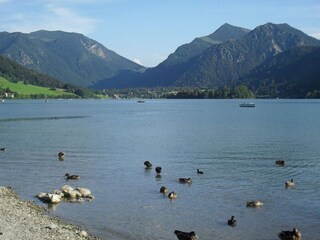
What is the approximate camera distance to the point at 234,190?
4197 cm

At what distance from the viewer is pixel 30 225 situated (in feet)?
94.9

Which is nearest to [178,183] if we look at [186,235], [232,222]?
[232,222]

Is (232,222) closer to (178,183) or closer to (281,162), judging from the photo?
(178,183)

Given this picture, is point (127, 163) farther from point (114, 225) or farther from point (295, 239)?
point (295, 239)

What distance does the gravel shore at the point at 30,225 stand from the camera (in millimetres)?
26562

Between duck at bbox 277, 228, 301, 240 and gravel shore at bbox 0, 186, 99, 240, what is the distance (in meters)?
10.9

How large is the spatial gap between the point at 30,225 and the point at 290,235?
50.4 feet

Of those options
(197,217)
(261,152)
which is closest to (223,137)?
(261,152)

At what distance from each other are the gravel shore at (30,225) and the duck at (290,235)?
35.9 feet

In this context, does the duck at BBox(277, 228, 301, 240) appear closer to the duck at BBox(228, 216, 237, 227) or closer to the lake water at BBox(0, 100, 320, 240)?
the lake water at BBox(0, 100, 320, 240)

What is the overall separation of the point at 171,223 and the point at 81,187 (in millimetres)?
13926

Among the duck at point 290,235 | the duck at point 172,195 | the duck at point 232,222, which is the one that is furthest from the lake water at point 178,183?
the duck at point 290,235

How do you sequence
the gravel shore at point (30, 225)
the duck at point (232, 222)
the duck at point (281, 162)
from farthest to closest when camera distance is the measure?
the duck at point (281, 162)
the duck at point (232, 222)
the gravel shore at point (30, 225)

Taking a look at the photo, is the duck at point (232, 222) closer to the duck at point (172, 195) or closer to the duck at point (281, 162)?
the duck at point (172, 195)
